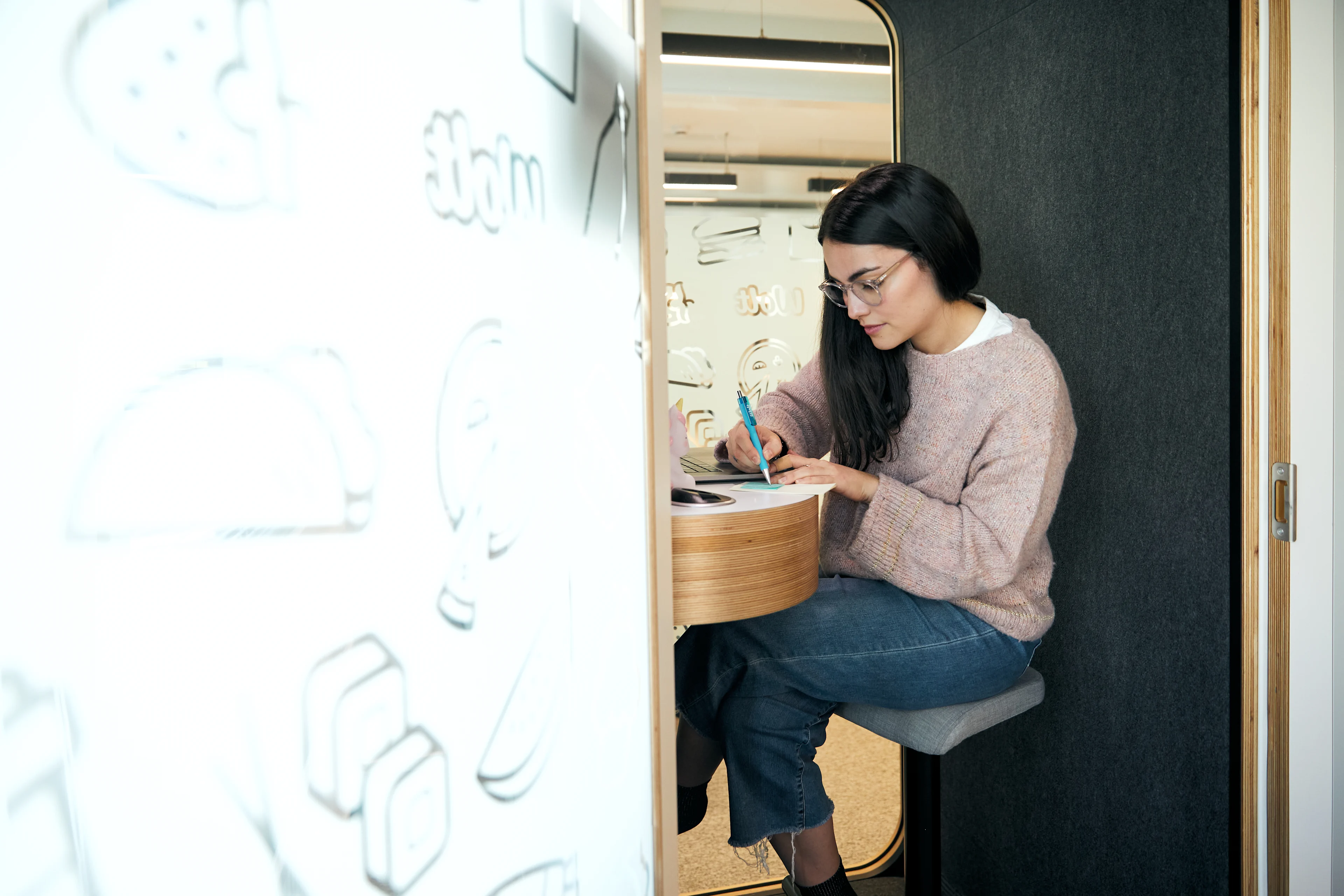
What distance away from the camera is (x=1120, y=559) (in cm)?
137

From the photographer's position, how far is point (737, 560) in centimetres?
92

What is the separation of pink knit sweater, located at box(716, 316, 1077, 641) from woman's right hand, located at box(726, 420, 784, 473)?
158mm

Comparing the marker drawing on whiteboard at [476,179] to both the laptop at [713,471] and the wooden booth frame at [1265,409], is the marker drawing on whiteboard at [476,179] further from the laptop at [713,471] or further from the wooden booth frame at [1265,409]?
the wooden booth frame at [1265,409]

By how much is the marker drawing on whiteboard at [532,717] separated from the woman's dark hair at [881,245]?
3.04 feet

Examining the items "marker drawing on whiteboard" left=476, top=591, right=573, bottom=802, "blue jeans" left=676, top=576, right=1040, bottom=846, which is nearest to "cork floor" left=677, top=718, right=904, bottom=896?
"blue jeans" left=676, top=576, right=1040, bottom=846

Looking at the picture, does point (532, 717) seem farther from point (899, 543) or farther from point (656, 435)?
point (899, 543)

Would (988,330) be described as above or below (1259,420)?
above

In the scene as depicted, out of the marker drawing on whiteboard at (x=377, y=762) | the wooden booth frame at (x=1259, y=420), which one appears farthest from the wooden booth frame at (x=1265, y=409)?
the marker drawing on whiteboard at (x=377, y=762)

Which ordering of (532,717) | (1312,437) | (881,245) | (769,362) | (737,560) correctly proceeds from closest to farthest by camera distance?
1. (532,717)
2. (737,560)
3. (1312,437)
4. (881,245)
5. (769,362)

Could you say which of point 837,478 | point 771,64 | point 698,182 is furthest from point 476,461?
point 698,182

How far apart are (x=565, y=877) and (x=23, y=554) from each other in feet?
1.31

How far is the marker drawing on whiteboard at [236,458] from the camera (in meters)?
0.30

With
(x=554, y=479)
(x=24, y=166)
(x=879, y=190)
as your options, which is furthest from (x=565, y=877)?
(x=879, y=190)

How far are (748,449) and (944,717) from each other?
1.58ft
